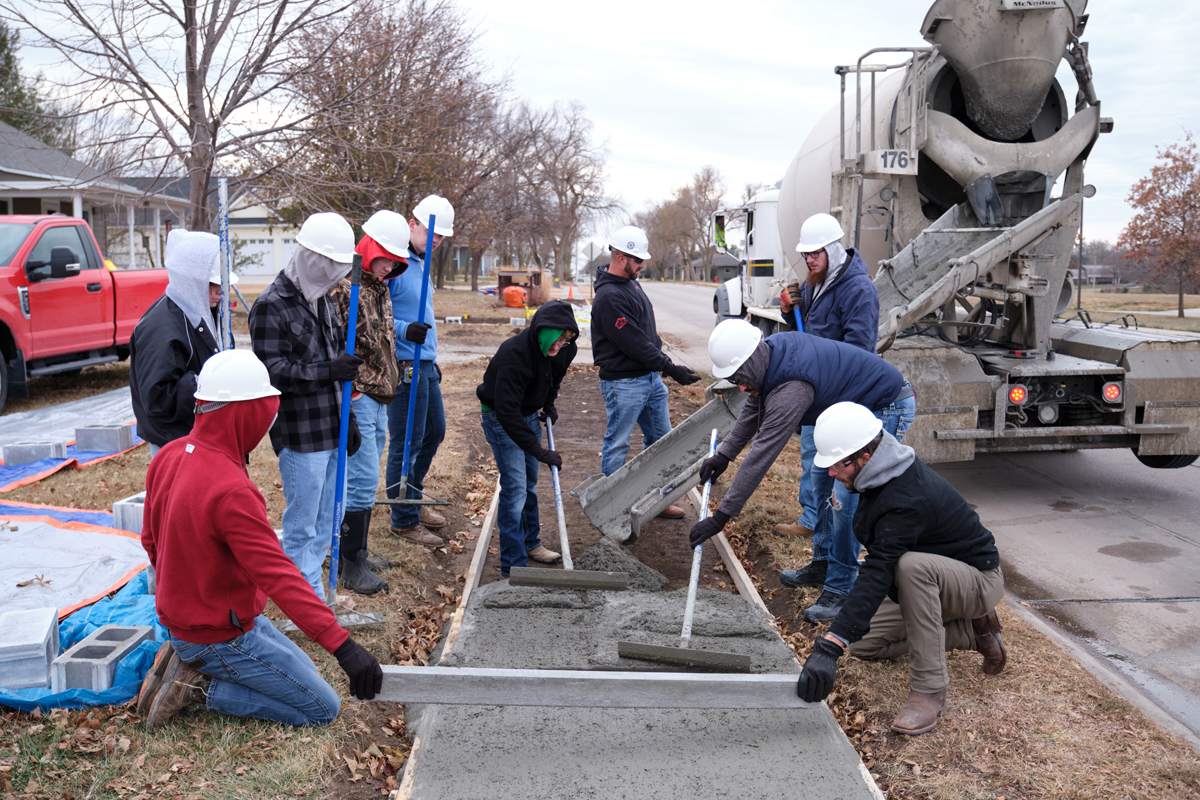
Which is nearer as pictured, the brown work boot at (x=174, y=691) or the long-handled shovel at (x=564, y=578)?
the brown work boot at (x=174, y=691)

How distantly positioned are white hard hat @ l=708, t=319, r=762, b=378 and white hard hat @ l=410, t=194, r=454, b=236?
219 cm

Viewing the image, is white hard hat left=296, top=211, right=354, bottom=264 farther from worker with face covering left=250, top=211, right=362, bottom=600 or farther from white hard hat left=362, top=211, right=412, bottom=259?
white hard hat left=362, top=211, right=412, bottom=259

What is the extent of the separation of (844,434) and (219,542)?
250 cm

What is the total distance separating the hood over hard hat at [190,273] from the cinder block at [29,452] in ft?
14.5

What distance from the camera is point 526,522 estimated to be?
5.73 meters

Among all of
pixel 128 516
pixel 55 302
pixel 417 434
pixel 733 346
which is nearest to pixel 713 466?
pixel 733 346

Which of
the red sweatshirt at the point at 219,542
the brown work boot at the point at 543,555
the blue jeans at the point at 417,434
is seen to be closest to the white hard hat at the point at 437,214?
the blue jeans at the point at 417,434

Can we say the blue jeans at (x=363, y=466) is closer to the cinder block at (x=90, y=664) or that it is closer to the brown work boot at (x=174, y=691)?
the cinder block at (x=90, y=664)

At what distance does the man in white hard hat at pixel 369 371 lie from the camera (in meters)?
4.96

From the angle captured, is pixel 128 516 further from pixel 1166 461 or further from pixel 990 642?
pixel 1166 461

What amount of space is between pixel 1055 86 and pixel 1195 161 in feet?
70.1

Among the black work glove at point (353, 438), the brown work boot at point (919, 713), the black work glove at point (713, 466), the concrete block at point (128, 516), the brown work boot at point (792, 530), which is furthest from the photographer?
the brown work boot at point (792, 530)

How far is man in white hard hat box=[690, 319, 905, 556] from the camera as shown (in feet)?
13.8

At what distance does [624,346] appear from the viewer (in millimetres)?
6078
